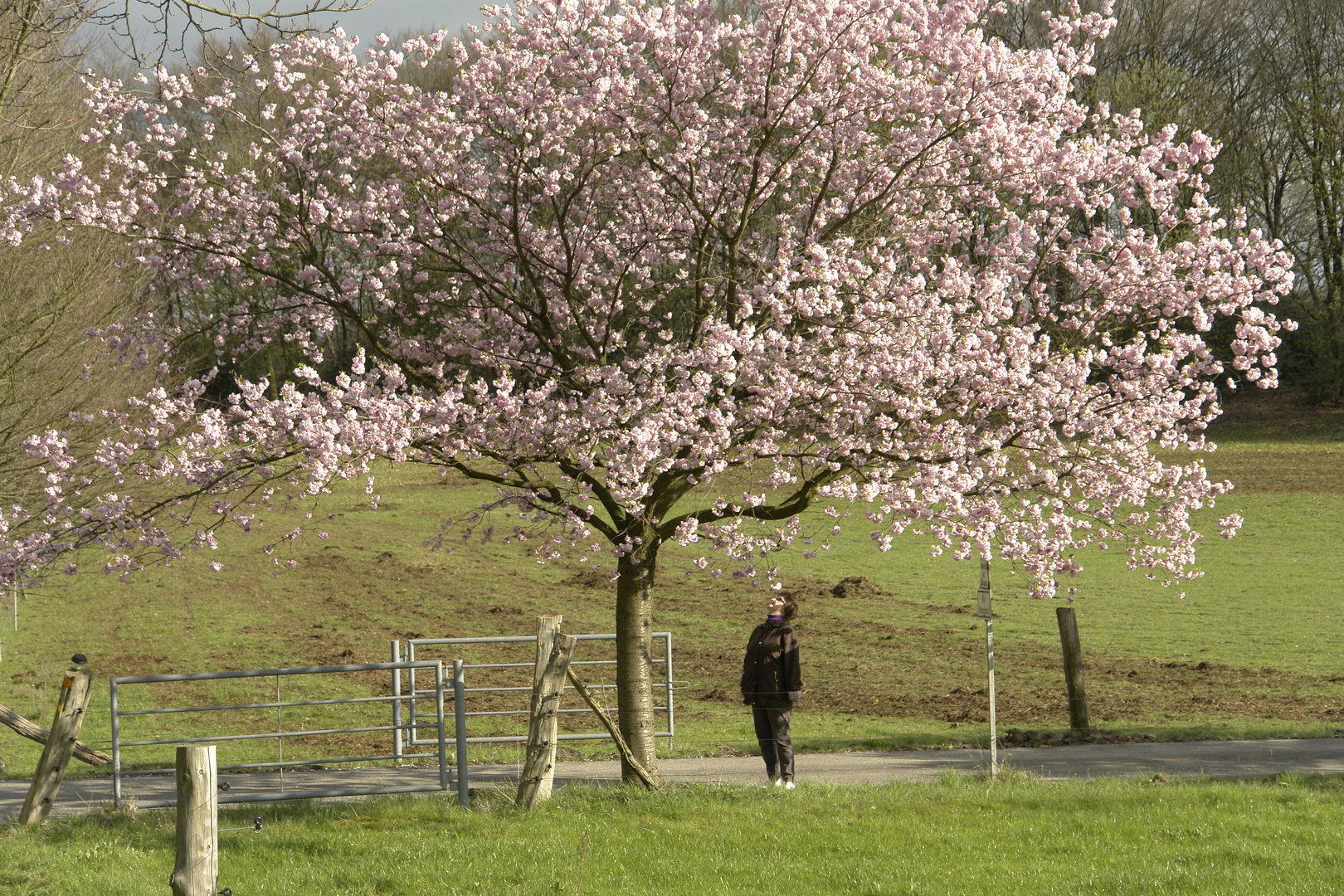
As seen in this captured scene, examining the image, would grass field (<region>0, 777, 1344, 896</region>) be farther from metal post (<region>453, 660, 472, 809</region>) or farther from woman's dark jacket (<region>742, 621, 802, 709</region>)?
woman's dark jacket (<region>742, 621, 802, 709</region>)

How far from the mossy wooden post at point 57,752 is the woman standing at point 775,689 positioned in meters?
5.47

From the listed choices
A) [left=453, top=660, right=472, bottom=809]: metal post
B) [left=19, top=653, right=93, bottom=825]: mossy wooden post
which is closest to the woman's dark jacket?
[left=453, top=660, right=472, bottom=809]: metal post

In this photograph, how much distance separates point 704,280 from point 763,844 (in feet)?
13.9

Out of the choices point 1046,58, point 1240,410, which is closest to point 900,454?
point 1046,58

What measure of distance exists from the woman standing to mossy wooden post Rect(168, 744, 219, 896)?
18.2 feet

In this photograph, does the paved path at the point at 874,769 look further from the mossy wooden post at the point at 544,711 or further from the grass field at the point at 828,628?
the mossy wooden post at the point at 544,711

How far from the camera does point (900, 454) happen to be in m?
9.38

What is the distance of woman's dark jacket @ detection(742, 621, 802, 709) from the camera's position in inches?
404

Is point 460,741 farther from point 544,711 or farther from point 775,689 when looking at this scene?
point 775,689

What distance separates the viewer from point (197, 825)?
5410mm

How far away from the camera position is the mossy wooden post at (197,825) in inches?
212

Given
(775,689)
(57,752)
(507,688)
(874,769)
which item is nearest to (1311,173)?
(874,769)

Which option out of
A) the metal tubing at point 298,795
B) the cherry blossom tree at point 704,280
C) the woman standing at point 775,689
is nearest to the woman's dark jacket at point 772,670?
the woman standing at point 775,689

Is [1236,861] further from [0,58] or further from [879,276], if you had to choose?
[0,58]
